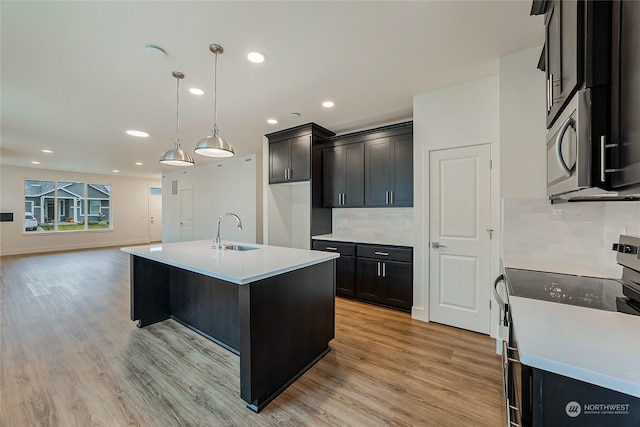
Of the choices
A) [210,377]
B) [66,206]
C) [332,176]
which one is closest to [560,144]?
[210,377]

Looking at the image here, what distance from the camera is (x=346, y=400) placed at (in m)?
1.78

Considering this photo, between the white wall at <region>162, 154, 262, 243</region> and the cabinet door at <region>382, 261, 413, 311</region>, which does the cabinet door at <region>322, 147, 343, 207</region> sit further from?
the white wall at <region>162, 154, 262, 243</region>

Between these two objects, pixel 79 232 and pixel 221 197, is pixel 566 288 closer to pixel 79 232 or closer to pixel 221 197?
pixel 221 197

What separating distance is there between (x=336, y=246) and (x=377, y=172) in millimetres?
1254

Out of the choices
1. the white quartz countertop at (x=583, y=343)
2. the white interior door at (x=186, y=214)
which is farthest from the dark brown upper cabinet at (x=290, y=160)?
the white interior door at (x=186, y=214)

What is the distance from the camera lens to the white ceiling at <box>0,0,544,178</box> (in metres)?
1.80

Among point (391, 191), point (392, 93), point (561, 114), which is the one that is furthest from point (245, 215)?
point (561, 114)


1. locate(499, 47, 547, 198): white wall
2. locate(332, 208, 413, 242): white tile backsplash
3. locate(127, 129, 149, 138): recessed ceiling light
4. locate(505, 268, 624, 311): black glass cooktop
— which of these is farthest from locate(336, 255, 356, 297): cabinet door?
locate(127, 129, 149, 138): recessed ceiling light

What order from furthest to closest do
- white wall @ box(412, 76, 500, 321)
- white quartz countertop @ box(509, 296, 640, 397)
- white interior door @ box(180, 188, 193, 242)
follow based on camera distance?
1. white interior door @ box(180, 188, 193, 242)
2. white wall @ box(412, 76, 500, 321)
3. white quartz countertop @ box(509, 296, 640, 397)

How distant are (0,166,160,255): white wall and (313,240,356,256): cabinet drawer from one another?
8.94 metres

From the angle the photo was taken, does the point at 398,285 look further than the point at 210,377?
Yes

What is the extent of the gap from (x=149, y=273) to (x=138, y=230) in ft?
28.0

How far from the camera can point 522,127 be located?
2.22 meters

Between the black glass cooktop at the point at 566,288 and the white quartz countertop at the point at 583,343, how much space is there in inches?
5.5
